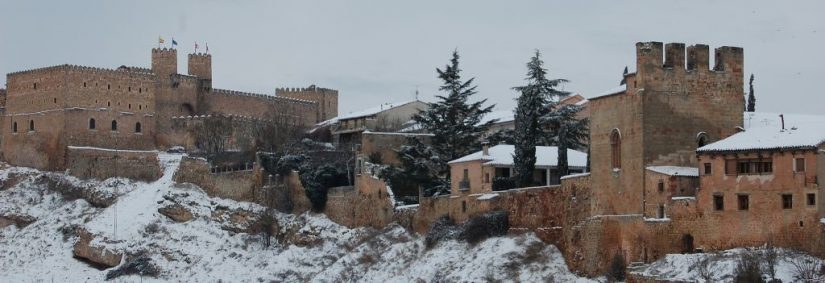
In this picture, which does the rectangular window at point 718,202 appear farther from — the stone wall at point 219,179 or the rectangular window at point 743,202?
the stone wall at point 219,179

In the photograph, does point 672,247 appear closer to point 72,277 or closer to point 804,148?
point 804,148

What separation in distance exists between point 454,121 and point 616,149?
853 inches

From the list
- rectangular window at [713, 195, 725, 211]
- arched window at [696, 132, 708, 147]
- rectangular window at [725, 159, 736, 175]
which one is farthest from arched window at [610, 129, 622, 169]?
rectangular window at [725, 159, 736, 175]

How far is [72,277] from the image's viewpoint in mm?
84500

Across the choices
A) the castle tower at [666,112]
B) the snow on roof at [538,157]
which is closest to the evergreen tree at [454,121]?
the snow on roof at [538,157]

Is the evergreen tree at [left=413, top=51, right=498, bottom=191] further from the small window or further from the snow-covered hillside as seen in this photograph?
the small window

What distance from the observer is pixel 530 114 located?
78.6 m

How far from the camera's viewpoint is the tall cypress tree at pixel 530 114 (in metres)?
76.4

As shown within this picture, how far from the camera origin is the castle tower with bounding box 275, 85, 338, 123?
11300 cm

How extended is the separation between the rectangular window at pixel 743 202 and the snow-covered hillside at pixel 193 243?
41.5 feet

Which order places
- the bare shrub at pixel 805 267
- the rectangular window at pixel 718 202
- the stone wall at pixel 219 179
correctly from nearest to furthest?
1. the bare shrub at pixel 805 267
2. the rectangular window at pixel 718 202
3. the stone wall at pixel 219 179

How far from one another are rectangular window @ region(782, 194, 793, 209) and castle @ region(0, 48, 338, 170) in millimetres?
50224

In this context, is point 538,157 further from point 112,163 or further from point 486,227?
point 112,163

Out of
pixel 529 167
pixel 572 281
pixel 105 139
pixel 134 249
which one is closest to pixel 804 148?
pixel 572 281
